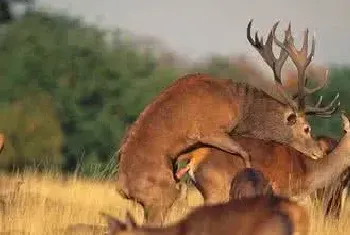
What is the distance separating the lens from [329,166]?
1146 cm

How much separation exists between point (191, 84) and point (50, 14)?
92.7 feet

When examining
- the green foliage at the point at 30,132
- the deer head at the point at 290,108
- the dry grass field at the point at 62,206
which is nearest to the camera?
the dry grass field at the point at 62,206

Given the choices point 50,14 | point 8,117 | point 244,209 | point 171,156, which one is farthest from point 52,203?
point 50,14

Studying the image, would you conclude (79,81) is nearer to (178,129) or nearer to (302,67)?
(302,67)

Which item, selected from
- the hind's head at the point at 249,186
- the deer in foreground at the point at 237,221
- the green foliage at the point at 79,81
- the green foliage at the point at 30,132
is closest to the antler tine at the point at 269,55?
the hind's head at the point at 249,186

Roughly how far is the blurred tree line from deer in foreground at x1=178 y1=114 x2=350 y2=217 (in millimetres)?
17126

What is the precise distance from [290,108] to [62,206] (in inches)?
104

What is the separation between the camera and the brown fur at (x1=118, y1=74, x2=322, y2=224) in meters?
10.1

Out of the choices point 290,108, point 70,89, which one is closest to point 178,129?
point 290,108

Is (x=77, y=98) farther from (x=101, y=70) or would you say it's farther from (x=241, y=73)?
(x=241, y=73)

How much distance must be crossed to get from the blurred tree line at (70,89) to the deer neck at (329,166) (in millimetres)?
17089

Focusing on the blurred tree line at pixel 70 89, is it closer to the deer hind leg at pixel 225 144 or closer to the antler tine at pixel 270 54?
the antler tine at pixel 270 54

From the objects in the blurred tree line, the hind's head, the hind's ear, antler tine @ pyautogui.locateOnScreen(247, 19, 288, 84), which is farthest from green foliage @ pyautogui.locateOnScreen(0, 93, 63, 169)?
the hind's ear

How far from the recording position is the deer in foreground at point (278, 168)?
10.4 metres
